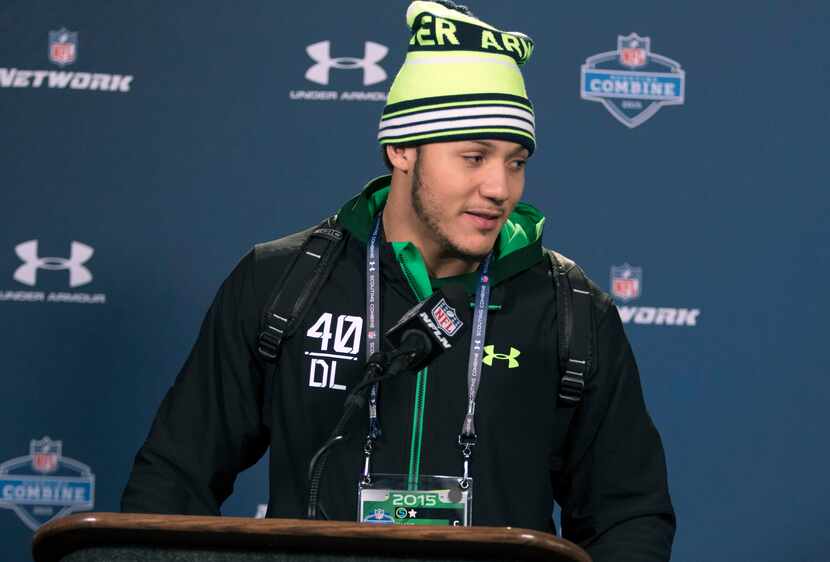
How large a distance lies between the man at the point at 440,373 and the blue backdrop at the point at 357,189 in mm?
1022

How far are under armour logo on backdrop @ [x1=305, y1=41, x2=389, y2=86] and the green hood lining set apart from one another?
37.8 inches

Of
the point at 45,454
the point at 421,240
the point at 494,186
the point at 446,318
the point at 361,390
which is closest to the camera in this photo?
the point at 361,390

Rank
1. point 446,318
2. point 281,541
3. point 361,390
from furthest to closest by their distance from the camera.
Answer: point 446,318, point 361,390, point 281,541

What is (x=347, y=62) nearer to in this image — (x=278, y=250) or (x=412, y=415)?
(x=278, y=250)

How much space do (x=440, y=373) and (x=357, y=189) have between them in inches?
46.7

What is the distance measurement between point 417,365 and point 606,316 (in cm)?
46

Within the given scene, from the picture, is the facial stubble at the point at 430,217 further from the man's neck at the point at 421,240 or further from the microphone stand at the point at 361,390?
the microphone stand at the point at 361,390

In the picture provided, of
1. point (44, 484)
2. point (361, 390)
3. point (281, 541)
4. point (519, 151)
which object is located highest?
point (519, 151)

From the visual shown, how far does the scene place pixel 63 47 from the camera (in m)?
3.09

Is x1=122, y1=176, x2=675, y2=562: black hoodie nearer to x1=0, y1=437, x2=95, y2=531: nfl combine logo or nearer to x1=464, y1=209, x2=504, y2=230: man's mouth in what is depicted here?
x1=464, y1=209, x2=504, y2=230: man's mouth

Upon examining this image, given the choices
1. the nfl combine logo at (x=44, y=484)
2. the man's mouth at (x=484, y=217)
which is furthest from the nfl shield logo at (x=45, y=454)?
the man's mouth at (x=484, y=217)

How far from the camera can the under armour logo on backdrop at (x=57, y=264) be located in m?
3.07

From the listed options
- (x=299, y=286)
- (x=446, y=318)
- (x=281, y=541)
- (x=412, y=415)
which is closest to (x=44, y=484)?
(x=299, y=286)

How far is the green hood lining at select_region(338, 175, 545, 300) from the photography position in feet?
6.61
